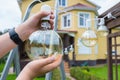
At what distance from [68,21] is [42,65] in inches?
828

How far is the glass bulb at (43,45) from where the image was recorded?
988 mm

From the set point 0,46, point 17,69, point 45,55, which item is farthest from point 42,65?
point 17,69

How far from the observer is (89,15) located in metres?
22.0

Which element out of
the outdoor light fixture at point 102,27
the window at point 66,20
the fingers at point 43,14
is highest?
the window at point 66,20

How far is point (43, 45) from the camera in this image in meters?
1.01

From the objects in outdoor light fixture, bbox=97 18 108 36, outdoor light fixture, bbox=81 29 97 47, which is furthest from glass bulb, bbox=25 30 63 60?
outdoor light fixture, bbox=81 29 97 47

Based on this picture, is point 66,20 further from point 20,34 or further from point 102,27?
point 20,34

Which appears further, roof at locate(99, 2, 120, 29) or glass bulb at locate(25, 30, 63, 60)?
roof at locate(99, 2, 120, 29)

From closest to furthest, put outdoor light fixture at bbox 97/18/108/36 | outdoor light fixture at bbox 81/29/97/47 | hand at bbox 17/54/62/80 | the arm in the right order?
hand at bbox 17/54/62/80
the arm
outdoor light fixture at bbox 97/18/108/36
outdoor light fixture at bbox 81/29/97/47

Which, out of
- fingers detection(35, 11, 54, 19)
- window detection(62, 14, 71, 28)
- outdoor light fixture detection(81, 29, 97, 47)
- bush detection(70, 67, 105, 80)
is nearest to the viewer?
fingers detection(35, 11, 54, 19)

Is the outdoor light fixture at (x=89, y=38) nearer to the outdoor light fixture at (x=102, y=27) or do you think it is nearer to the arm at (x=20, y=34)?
the outdoor light fixture at (x=102, y=27)

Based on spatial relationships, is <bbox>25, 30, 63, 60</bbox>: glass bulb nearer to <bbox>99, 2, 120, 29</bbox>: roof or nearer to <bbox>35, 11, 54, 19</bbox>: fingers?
<bbox>35, 11, 54, 19</bbox>: fingers

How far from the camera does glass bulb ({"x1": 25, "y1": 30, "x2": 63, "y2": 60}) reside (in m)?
0.99

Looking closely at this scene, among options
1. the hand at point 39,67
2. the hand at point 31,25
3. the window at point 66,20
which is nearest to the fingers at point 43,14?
the hand at point 31,25
